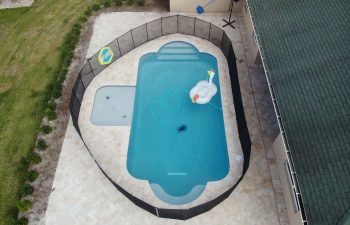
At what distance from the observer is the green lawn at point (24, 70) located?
2204 centimetres

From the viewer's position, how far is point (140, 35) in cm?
2791

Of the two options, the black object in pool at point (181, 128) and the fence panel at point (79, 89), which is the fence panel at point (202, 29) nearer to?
the black object in pool at point (181, 128)

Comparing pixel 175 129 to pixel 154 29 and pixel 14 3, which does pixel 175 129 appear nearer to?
pixel 154 29

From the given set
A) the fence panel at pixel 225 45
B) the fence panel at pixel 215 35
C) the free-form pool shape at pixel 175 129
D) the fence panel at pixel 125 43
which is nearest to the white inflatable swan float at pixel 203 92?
the free-form pool shape at pixel 175 129

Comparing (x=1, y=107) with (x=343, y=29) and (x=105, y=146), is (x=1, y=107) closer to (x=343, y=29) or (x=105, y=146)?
(x=105, y=146)

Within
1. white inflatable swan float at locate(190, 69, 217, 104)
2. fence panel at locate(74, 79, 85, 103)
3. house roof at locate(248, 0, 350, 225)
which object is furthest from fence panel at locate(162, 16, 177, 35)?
fence panel at locate(74, 79, 85, 103)

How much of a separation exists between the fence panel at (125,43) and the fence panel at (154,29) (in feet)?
6.27

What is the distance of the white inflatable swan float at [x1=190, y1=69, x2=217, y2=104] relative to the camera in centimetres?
2433

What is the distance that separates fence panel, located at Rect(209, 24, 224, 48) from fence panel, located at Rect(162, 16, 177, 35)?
343 cm

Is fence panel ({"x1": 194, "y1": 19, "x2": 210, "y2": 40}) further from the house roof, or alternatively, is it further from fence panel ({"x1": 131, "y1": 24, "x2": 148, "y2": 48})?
the house roof

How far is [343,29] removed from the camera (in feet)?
62.5

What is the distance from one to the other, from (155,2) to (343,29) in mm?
18952

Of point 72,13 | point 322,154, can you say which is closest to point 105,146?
point 322,154

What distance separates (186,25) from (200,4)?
3064 millimetres
